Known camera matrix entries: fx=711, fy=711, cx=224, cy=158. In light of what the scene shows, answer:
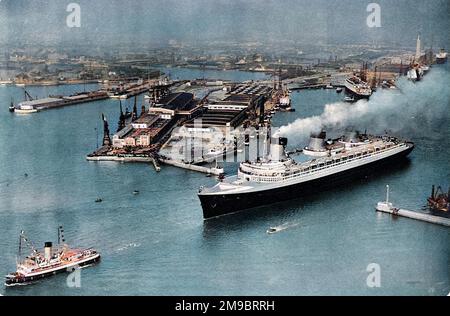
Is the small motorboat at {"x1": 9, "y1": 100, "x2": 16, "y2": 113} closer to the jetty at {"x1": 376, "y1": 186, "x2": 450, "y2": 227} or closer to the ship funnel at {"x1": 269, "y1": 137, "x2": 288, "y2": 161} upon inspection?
the ship funnel at {"x1": 269, "y1": 137, "x2": 288, "y2": 161}

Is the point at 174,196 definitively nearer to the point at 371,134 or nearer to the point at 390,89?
the point at 371,134

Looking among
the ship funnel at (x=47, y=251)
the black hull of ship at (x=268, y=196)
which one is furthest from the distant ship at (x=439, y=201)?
the ship funnel at (x=47, y=251)

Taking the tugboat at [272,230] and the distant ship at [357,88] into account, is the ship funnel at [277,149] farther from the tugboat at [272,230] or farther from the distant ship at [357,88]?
the distant ship at [357,88]

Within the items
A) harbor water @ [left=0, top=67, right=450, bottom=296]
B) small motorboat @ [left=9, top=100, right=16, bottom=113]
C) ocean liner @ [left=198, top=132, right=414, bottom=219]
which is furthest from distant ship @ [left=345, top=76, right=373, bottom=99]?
small motorboat @ [left=9, top=100, right=16, bottom=113]

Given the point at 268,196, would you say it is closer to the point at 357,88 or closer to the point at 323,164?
the point at 323,164

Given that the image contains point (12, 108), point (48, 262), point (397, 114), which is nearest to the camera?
point (48, 262)

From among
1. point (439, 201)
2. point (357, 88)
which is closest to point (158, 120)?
point (357, 88)
